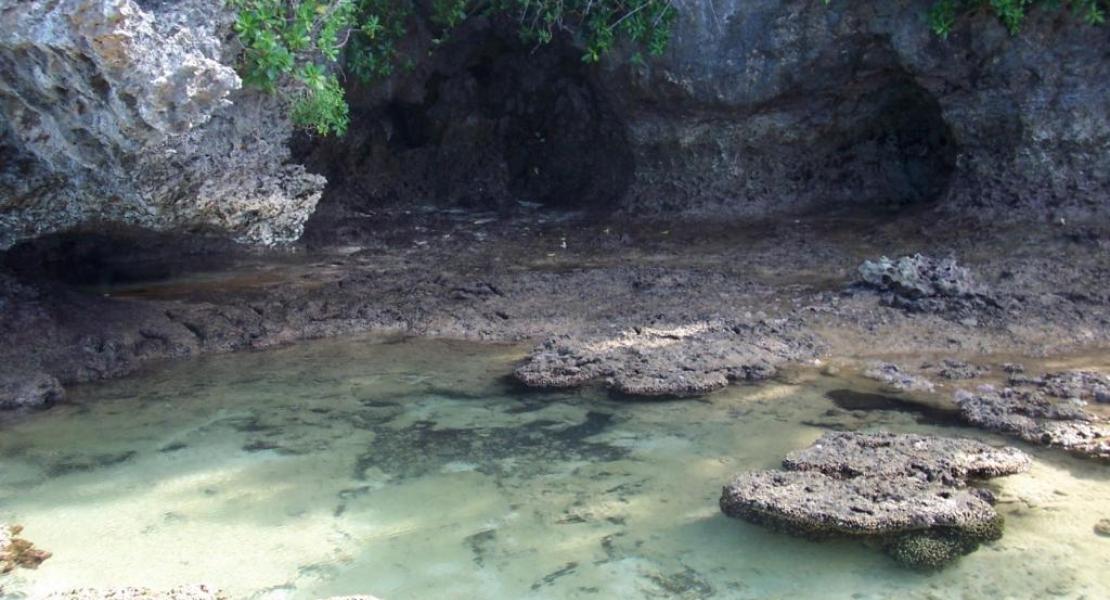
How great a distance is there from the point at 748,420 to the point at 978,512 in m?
1.26

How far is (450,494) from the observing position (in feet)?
13.6

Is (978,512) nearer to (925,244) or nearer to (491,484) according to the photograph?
(491,484)

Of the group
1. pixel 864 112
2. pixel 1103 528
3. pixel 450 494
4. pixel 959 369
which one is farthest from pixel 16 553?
pixel 864 112

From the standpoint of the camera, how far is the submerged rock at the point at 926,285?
5961 mm

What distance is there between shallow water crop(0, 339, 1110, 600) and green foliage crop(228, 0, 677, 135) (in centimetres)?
155

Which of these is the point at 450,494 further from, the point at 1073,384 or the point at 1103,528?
the point at 1073,384

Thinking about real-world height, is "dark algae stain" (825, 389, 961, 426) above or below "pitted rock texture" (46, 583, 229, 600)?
above

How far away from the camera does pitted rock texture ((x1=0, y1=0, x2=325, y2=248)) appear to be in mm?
4281

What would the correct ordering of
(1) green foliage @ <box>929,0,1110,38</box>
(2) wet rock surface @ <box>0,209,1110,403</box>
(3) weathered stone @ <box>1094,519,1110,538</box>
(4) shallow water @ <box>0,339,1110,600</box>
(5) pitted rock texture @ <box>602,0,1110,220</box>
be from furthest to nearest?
(5) pitted rock texture @ <box>602,0,1110,220</box> < (1) green foliage @ <box>929,0,1110,38</box> < (2) wet rock surface @ <box>0,209,1110,403</box> < (3) weathered stone @ <box>1094,519,1110,538</box> < (4) shallow water @ <box>0,339,1110,600</box>

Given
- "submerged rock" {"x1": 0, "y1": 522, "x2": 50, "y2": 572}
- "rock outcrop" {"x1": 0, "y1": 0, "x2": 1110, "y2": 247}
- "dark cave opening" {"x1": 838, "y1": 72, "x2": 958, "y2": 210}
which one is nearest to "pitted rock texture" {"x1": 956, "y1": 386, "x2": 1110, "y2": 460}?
"rock outcrop" {"x1": 0, "y1": 0, "x2": 1110, "y2": 247}

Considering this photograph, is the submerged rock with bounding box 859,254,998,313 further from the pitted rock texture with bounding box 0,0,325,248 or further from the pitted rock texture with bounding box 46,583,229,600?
the pitted rock texture with bounding box 46,583,229,600

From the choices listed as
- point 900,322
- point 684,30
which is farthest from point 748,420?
point 684,30

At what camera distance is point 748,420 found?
15.5 ft

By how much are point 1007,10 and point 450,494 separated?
4.97m
